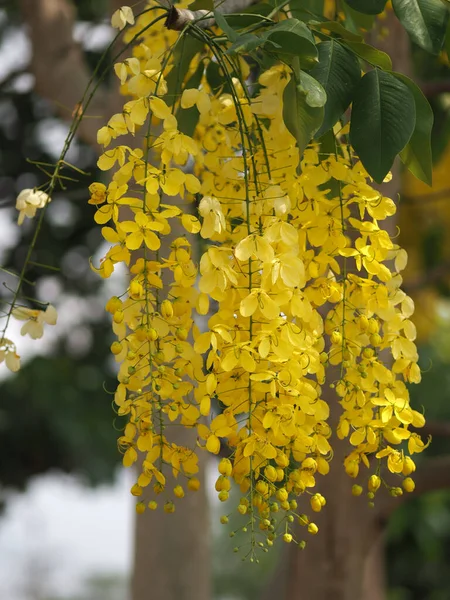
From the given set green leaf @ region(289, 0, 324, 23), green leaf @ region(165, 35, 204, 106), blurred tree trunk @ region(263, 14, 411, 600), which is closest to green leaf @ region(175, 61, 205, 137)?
green leaf @ region(165, 35, 204, 106)

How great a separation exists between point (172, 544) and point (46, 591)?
21.5 feet

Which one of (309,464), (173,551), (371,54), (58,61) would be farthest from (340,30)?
(58,61)

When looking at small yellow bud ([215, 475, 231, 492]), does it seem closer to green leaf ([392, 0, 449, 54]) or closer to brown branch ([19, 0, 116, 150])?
green leaf ([392, 0, 449, 54])

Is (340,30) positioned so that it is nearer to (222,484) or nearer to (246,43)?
(246,43)

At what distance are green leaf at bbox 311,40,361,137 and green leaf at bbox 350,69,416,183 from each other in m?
0.01

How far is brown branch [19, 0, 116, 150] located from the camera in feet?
7.54

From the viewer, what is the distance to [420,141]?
2.78 ft

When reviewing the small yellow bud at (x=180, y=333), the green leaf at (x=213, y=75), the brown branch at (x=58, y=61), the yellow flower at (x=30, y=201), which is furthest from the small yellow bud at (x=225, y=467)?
the brown branch at (x=58, y=61)

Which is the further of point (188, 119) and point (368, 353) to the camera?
point (188, 119)

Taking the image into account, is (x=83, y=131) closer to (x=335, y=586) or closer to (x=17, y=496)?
(x=335, y=586)

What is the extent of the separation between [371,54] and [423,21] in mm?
68

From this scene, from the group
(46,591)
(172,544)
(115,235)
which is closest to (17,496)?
(172,544)

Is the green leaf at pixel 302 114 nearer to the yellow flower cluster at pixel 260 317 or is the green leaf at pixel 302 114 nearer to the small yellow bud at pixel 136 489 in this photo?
the yellow flower cluster at pixel 260 317

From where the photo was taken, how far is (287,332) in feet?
2.33
